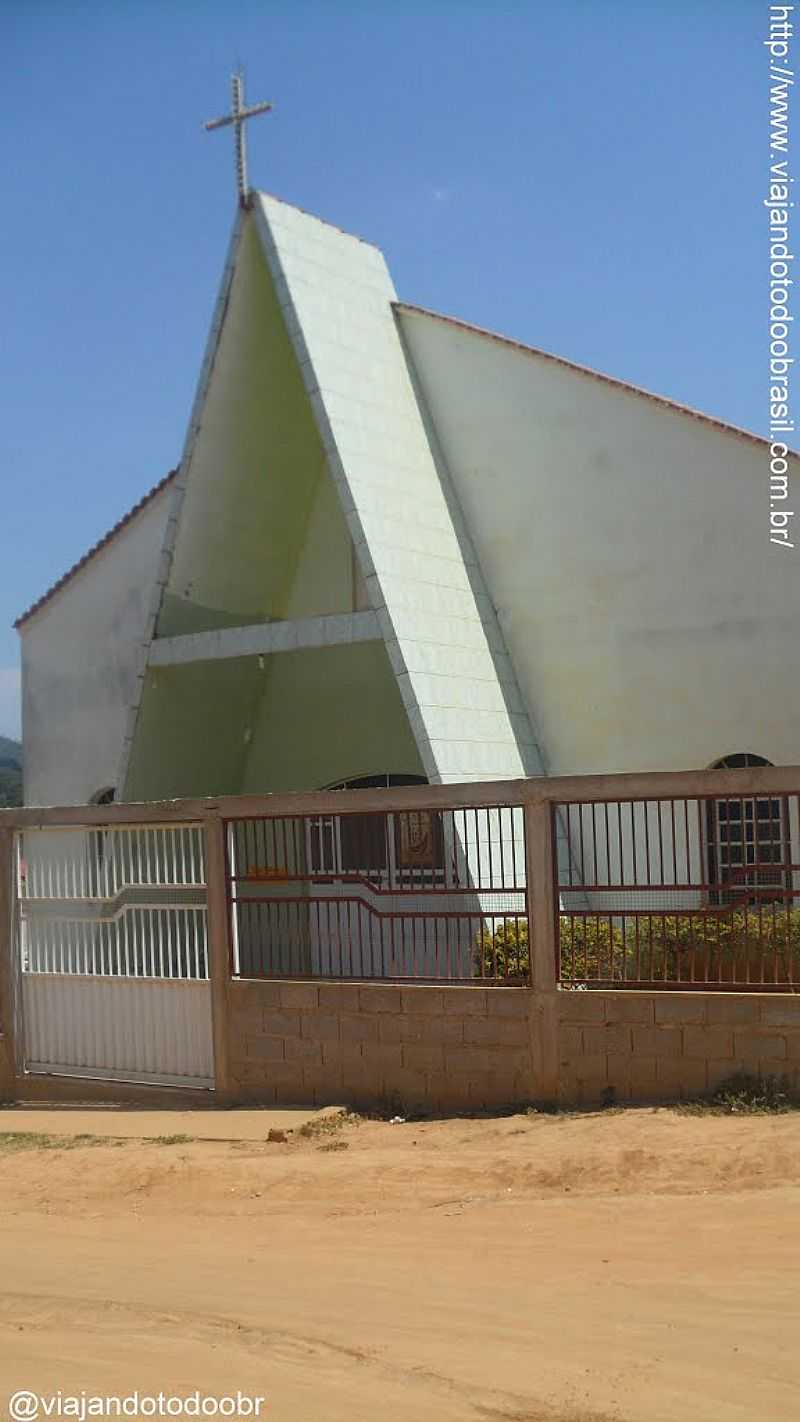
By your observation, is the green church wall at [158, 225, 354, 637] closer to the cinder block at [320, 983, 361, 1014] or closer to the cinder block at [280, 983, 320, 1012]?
the cinder block at [280, 983, 320, 1012]

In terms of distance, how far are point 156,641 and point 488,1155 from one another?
8.51 m

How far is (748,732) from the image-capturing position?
1398cm

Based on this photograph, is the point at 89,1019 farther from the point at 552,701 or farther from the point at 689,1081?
the point at 552,701

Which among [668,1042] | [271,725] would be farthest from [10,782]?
[668,1042]

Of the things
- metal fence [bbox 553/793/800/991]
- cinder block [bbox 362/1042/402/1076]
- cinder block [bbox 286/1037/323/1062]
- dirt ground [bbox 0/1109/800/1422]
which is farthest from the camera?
cinder block [bbox 286/1037/323/1062]

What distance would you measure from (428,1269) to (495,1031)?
2905 millimetres

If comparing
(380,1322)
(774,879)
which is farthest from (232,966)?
(380,1322)

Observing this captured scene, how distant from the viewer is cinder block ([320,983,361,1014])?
30.7 feet

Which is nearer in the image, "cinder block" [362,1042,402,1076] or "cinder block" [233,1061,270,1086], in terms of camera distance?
"cinder block" [362,1042,402,1076]

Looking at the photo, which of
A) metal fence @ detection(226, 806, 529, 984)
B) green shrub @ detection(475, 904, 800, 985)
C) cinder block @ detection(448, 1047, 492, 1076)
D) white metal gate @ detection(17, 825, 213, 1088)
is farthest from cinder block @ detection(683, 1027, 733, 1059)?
white metal gate @ detection(17, 825, 213, 1088)

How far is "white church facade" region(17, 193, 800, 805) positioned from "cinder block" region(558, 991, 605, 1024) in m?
4.53

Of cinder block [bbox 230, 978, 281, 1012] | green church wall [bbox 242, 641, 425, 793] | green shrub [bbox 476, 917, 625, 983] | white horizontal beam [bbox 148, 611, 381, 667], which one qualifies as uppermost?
white horizontal beam [bbox 148, 611, 381, 667]

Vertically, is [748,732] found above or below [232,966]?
above

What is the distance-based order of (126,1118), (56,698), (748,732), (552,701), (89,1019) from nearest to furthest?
1. (126,1118)
2. (89,1019)
3. (748,732)
4. (552,701)
5. (56,698)
